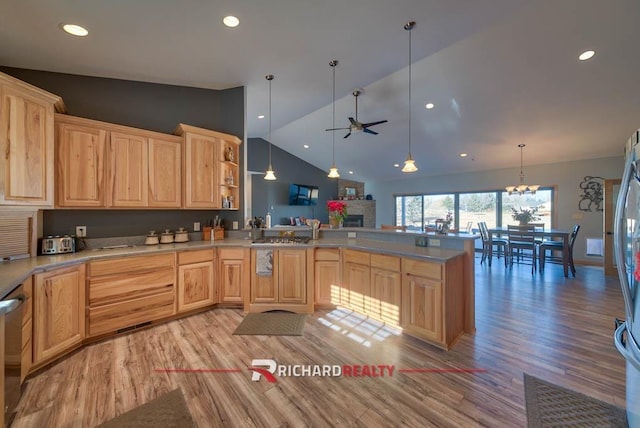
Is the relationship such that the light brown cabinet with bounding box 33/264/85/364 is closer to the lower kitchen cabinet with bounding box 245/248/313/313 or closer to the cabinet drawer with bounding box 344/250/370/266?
the lower kitchen cabinet with bounding box 245/248/313/313

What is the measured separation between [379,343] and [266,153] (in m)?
7.18

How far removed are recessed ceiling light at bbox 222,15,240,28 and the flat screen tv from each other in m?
6.78

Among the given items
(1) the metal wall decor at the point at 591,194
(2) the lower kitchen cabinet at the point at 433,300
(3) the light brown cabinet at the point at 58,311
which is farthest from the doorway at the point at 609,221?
(3) the light brown cabinet at the point at 58,311

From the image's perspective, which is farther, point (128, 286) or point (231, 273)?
point (231, 273)

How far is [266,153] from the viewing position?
27.5 feet

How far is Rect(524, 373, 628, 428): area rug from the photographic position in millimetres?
1583

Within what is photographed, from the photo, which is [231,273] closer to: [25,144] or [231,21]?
[25,144]

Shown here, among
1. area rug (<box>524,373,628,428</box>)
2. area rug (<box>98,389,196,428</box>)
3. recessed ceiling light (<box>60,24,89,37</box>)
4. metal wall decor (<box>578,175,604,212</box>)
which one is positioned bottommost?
area rug (<box>98,389,196,428</box>)

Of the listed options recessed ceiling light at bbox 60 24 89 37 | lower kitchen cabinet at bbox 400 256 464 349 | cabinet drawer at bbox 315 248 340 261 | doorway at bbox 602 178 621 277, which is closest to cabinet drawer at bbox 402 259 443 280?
lower kitchen cabinet at bbox 400 256 464 349


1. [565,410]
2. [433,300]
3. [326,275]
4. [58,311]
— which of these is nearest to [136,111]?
[58,311]

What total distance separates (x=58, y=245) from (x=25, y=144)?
1.01 m

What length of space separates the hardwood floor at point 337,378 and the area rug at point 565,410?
0.22ft

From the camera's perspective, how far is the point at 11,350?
1.51 m

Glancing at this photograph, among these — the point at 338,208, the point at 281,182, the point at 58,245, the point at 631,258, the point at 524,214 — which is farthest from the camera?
the point at 281,182
